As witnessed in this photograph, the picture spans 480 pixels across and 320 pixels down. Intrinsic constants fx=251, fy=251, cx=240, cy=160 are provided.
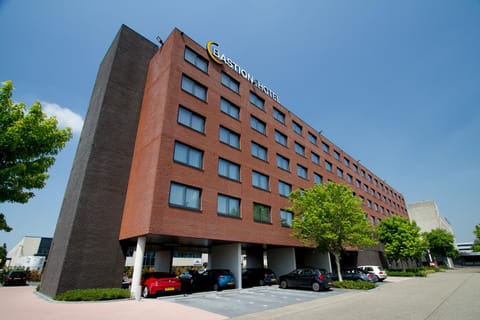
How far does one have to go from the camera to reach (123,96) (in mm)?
21094

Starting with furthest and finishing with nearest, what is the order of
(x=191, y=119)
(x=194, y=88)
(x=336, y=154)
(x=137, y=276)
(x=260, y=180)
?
(x=336, y=154) → (x=260, y=180) → (x=194, y=88) → (x=191, y=119) → (x=137, y=276)

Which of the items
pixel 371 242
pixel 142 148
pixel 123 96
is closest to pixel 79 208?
pixel 142 148

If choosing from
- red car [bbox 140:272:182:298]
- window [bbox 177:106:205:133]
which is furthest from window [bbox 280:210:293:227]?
red car [bbox 140:272:182:298]

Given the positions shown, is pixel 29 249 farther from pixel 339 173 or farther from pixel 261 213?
pixel 339 173

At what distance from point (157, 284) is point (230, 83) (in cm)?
1909

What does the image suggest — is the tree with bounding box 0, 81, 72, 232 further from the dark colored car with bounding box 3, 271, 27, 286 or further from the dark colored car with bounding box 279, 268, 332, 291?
the dark colored car with bounding box 3, 271, 27, 286

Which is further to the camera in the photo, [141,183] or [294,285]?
[294,285]

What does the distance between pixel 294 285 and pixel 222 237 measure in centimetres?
722

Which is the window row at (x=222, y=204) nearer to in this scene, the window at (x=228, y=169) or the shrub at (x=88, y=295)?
the window at (x=228, y=169)

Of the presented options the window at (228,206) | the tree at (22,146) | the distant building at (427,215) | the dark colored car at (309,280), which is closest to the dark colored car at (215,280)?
the window at (228,206)

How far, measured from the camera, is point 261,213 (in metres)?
23.7

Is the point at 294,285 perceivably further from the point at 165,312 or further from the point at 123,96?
the point at 123,96

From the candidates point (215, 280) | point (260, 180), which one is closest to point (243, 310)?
point (215, 280)

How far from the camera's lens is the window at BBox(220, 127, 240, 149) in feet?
74.2
